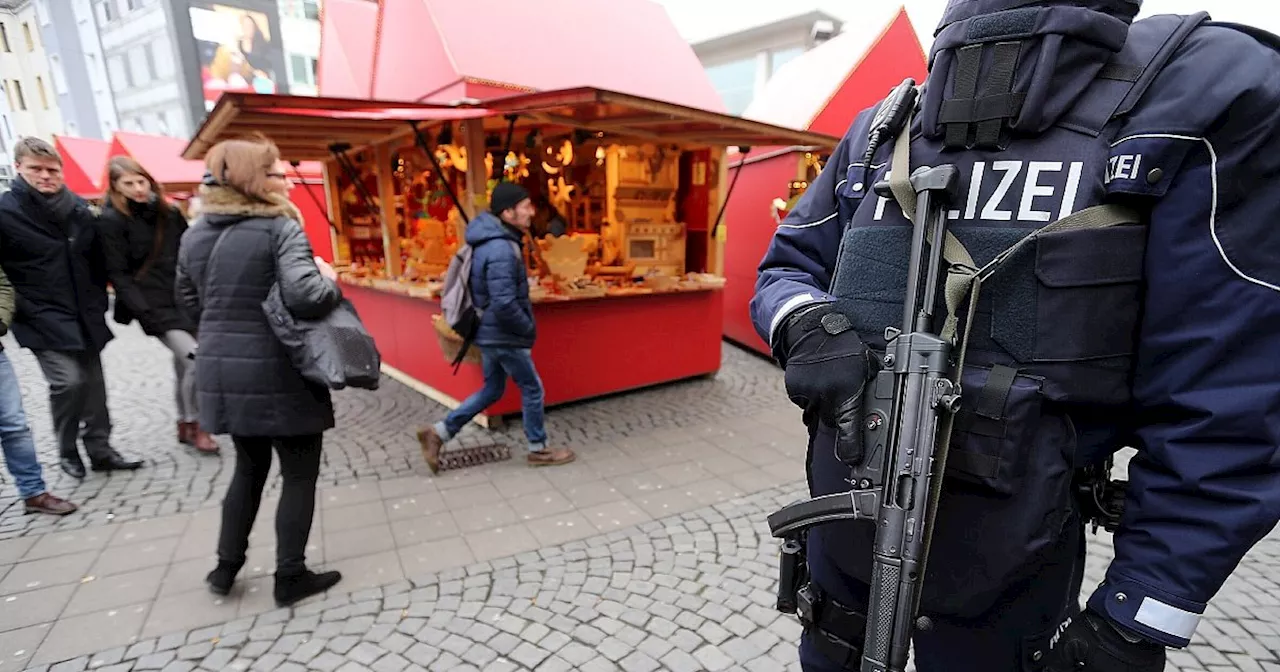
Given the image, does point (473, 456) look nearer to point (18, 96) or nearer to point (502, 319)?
point (502, 319)

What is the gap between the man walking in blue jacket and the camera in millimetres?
4074

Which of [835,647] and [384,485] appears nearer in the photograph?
[835,647]

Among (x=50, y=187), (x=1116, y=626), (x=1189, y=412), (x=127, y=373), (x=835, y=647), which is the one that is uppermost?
(x=50, y=187)

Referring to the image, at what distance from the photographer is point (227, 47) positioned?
44.5ft

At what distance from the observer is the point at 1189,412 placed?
1012 millimetres

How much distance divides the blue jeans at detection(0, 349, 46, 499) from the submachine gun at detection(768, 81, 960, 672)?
4657mm

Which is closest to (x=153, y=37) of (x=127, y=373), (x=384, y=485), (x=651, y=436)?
(x=127, y=373)

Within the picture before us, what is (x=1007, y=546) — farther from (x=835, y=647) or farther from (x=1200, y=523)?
(x=835, y=647)

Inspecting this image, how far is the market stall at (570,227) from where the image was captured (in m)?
5.28

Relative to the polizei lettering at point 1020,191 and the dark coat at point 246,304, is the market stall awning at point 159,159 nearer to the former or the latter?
the dark coat at point 246,304

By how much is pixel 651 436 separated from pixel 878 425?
12.9 ft

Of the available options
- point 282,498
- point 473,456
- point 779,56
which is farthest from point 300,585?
point 779,56

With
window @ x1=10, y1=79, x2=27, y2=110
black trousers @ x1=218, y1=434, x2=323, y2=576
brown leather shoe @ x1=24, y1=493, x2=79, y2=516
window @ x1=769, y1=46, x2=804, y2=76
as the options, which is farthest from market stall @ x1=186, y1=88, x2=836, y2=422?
window @ x1=769, y1=46, x2=804, y2=76

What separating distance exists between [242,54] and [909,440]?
18252 mm
